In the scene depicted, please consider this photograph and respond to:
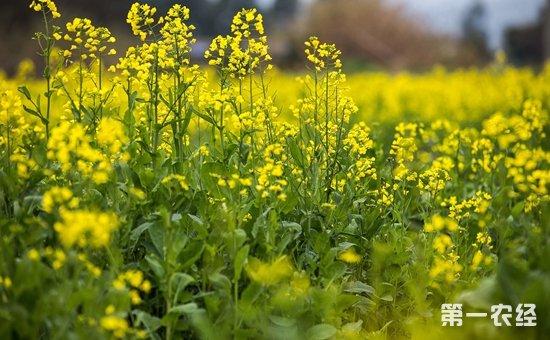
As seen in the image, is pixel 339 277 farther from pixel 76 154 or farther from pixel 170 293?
pixel 76 154

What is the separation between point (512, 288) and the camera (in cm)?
258

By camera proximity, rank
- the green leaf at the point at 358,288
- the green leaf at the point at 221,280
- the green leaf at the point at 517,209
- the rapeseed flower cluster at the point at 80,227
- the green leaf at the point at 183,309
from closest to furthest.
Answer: the rapeseed flower cluster at the point at 80,227
the green leaf at the point at 183,309
the green leaf at the point at 221,280
the green leaf at the point at 358,288
the green leaf at the point at 517,209

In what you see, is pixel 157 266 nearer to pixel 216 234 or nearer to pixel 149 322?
pixel 149 322

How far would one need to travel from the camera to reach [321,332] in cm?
284

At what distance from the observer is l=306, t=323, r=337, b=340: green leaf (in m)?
2.82

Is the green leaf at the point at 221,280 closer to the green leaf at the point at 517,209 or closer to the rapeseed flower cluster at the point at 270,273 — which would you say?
the rapeseed flower cluster at the point at 270,273

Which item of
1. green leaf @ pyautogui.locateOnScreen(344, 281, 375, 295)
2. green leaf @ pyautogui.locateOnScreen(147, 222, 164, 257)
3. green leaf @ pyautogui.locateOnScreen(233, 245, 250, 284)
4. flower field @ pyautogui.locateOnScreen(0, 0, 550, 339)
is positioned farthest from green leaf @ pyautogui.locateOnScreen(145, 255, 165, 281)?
green leaf @ pyautogui.locateOnScreen(344, 281, 375, 295)

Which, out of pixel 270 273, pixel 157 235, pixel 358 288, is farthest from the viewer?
pixel 358 288

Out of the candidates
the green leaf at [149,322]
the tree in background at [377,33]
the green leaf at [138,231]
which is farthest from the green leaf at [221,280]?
the tree in background at [377,33]

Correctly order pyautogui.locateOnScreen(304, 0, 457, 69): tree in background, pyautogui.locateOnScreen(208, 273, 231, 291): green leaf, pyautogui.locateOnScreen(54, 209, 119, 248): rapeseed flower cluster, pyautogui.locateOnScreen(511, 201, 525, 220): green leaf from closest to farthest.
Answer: pyautogui.locateOnScreen(54, 209, 119, 248): rapeseed flower cluster < pyautogui.locateOnScreen(208, 273, 231, 291): green leaf < pyautogui.locateOnScreen(511, 201, 525, 220): green leaf < pyautogui.locateOnScreen(304, 0, 457, 69): tree in background

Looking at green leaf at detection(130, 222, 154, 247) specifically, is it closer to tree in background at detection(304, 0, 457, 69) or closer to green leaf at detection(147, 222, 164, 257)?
green leaf at detection(147, 222, 164, 257)

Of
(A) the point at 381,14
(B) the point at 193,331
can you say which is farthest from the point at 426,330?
(A) the point at 381,14

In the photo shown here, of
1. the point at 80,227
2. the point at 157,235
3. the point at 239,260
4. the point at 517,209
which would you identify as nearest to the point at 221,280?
the point at 239,260

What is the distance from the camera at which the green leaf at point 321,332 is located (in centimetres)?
282
